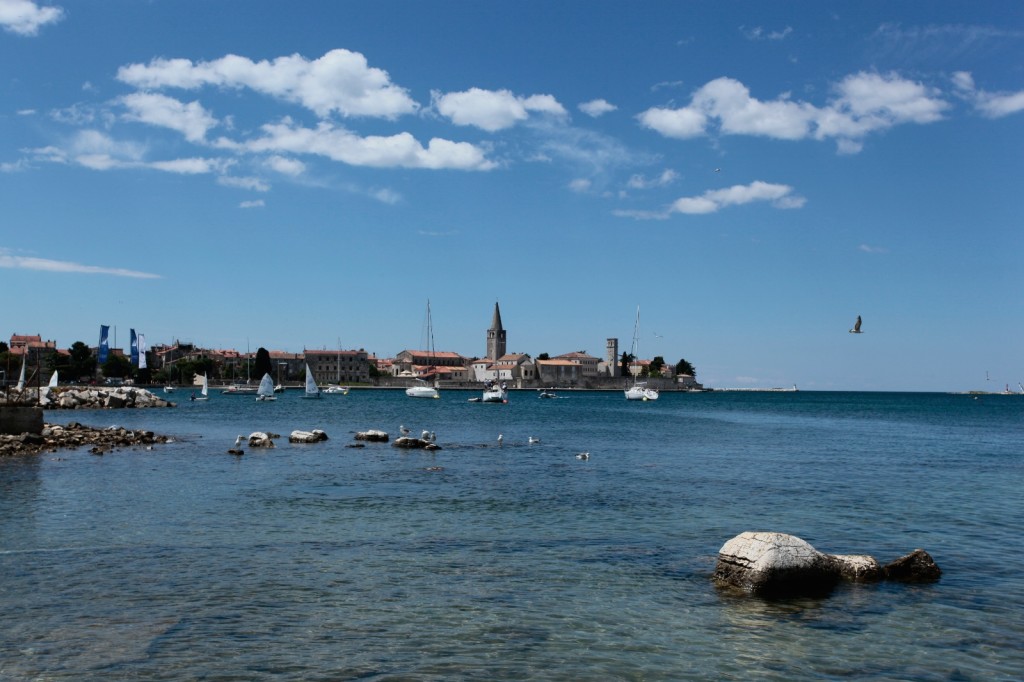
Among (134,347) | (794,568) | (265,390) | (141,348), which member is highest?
(134,347)

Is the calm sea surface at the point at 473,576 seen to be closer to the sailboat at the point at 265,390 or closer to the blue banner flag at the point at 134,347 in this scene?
the blue banner flag at the point at 134,347

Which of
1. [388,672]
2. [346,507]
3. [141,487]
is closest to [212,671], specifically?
[388,672]

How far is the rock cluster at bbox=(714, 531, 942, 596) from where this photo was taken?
13.4 metres

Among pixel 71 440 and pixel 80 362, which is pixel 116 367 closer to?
pixel 80 362

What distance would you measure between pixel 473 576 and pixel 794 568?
567cm

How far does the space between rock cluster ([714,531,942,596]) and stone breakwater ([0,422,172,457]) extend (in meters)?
30.7

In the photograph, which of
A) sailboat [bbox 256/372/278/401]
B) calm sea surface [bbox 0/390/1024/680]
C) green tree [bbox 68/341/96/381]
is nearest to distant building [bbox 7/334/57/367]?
green tree [bbox 68/341/96/381]

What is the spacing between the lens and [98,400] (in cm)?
8888

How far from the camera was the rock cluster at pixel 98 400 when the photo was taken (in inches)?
3270

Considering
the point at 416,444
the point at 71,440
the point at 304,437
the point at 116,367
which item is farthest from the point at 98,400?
the point at 116,367

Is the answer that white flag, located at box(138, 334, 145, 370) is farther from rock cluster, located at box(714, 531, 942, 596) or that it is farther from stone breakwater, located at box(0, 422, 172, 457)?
rock cluster, located at box(714, 531, 942, 596)

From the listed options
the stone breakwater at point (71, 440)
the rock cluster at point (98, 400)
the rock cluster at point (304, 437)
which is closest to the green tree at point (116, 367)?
the rock cluster at point (98, 400)

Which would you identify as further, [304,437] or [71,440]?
[304,437]

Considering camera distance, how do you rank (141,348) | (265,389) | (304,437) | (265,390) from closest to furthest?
1. (304,437)
2. (141,348)
3. (265,390)
4. (265,389)
